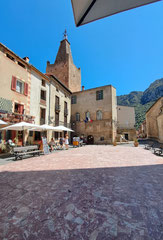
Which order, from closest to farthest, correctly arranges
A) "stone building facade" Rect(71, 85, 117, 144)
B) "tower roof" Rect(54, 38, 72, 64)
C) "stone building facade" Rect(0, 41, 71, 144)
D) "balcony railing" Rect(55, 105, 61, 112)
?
"stone building facade" Rect(0, 41, 71, 144)
"balcony railing" Rect(55, 105, 61, 112)
"stone building facade" Rect(71, 85, 117, 144)
"tower roof" Rect(54, 38, 72, 64)

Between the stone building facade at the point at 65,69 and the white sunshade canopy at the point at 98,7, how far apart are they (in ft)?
79.0

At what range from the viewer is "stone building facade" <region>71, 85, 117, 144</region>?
20.8m

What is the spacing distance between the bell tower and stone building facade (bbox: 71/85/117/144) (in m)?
4.60

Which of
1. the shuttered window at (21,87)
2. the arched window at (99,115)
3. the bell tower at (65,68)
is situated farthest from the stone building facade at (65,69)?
the shuttered window at (21,87)

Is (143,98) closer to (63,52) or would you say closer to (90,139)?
(63,52)

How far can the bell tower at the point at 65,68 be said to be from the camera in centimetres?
2625

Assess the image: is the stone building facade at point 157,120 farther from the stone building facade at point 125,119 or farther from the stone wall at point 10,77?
the stone wall at point 10,77

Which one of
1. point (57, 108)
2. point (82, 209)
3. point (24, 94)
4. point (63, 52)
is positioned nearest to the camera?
point (82, 209)

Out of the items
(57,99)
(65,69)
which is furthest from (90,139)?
(65,69)

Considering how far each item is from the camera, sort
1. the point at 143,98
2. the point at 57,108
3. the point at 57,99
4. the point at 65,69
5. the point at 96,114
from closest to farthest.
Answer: the point at 57,108 < the point at 57,99 < the point at 96,114 < the point at 65,69 < the point at 143,98

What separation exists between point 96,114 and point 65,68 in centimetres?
1349

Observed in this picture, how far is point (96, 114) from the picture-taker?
72.2ft

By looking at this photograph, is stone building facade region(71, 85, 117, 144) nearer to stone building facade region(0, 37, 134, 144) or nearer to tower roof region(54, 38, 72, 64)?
stone building facade region(0, 37, 134, 144)

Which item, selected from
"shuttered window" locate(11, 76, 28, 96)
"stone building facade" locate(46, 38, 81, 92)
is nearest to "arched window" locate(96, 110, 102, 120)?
"stone building facade" locate(46, 38, 81, 92)
